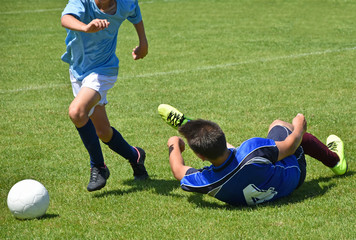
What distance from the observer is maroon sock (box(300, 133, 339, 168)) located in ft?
16.9

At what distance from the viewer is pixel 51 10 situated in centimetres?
1884

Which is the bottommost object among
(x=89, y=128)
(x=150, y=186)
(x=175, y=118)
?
(x=150, y=186)

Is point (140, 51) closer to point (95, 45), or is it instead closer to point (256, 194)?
point (95, 45)

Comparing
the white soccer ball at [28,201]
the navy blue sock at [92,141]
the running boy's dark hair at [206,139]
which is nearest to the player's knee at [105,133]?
the navy blue sock at [92,141]

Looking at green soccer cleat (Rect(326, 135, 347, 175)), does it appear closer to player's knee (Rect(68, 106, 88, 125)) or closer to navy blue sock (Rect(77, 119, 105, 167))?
navy blue sock (Rect(77, 119, 105, 167))

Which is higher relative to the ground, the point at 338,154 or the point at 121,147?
the point at 338,154

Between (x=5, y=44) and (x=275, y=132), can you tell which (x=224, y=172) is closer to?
(x=275, y=132)

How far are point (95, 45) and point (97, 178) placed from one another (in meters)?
1.23

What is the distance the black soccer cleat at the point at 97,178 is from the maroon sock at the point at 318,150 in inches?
71.7

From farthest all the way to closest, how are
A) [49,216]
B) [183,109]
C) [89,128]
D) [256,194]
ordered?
[183,109], [89,128], [49,216], [256,194]

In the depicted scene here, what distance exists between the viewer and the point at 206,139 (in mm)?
4328

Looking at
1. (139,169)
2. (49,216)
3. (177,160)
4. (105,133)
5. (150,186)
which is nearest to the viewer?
(49,216)

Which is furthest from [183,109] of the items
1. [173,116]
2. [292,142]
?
[292,142]

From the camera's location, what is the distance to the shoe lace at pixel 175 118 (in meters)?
5.79
